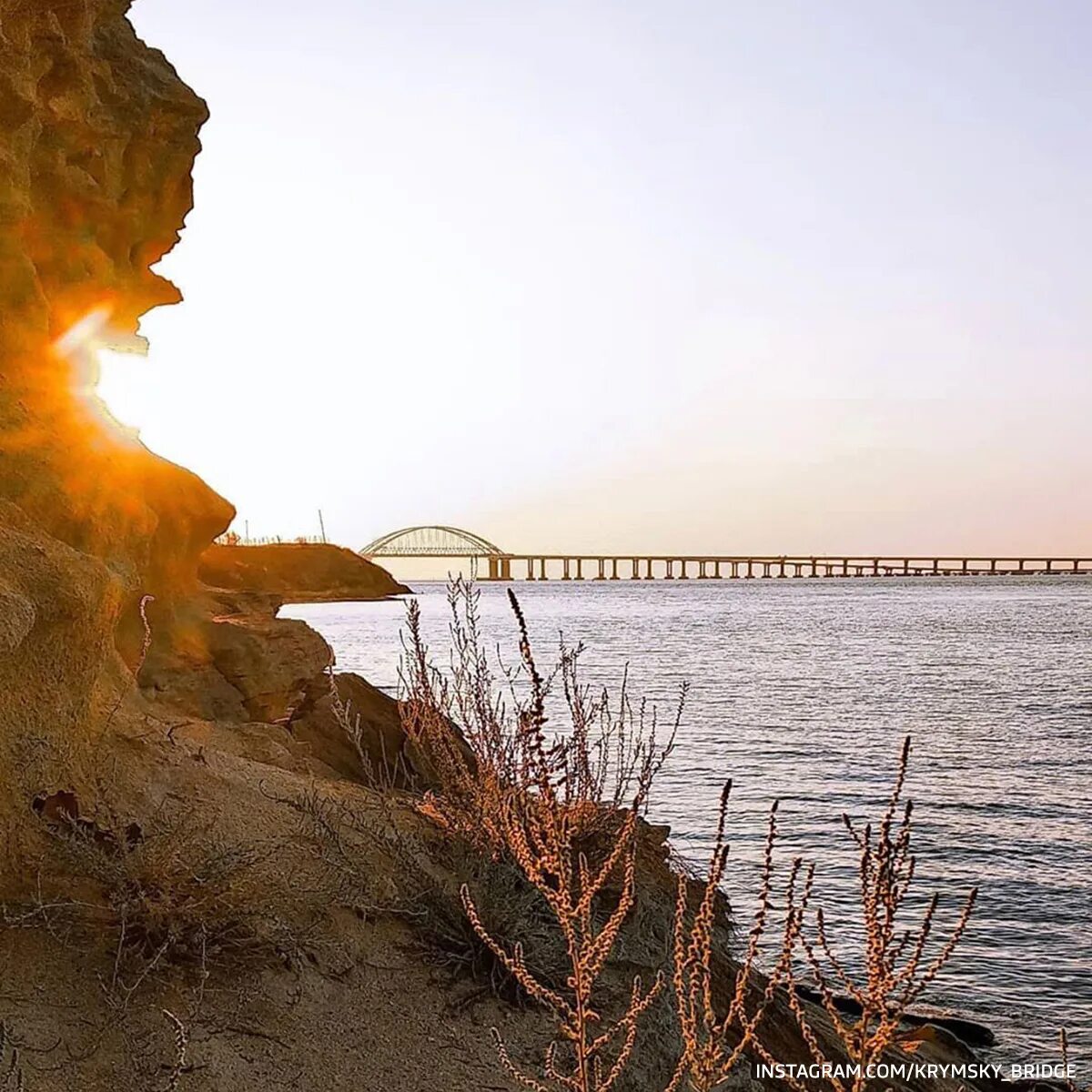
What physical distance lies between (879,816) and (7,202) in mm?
11735

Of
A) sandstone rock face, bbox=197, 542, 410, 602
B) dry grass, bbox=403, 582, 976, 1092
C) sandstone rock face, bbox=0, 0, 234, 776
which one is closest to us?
dry grass, bbox=403, 582, 976, 1092

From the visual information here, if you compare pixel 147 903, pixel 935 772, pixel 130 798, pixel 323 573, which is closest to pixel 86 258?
pixel 130 798

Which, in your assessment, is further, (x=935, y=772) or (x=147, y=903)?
(x=935, y=772)

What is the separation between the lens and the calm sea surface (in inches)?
359

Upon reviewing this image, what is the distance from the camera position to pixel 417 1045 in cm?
425

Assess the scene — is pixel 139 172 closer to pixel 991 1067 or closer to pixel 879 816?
pixel 991 1067

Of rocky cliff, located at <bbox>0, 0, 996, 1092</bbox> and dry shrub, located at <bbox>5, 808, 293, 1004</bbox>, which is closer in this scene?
rocky cliff, located at <bbox>0, 0, 996, 1092</bbox>

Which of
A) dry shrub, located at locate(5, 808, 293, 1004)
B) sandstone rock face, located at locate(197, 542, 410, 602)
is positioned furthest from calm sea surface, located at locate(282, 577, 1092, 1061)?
dry shrub, located at locate(5, 808, 293, 1004)

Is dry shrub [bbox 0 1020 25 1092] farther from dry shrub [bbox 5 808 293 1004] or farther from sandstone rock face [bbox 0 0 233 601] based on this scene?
sandstone rock face [bbox 0 0 233 601]

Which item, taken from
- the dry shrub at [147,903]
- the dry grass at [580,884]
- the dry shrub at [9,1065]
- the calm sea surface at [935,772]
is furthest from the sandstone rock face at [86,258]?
the calm sea surface at [935,772]

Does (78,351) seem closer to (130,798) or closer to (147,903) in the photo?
(130,798)

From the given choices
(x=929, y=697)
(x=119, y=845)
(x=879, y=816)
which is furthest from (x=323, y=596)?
(x=119, y=845)

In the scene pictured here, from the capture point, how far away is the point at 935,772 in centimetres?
1673

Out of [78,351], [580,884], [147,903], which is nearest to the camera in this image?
[147,903]
